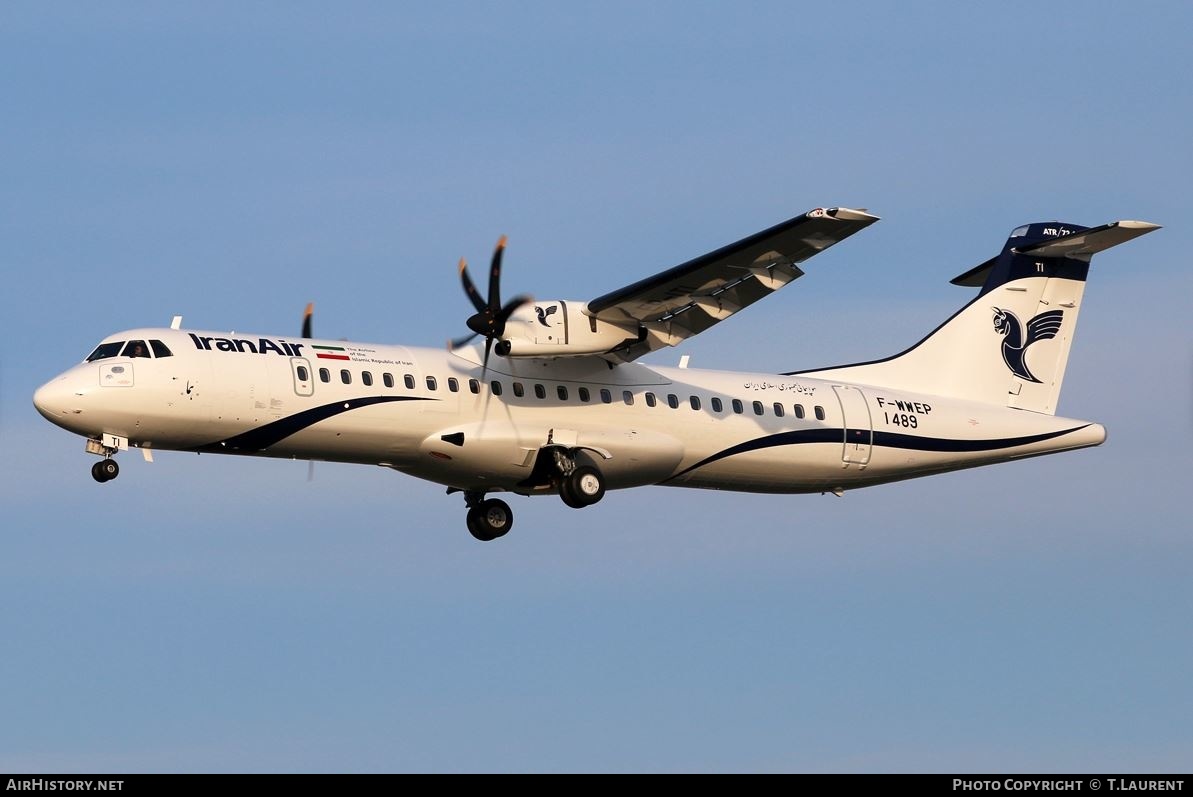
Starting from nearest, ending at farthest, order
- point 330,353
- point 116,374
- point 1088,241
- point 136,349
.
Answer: point 116,374 → point 136,349 → point 330,353 → point 1088,241

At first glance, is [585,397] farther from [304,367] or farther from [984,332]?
[984,332]

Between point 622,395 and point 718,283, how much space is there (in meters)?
2.56

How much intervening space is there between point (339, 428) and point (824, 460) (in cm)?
818

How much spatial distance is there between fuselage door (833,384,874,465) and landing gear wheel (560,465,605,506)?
4.66 metres

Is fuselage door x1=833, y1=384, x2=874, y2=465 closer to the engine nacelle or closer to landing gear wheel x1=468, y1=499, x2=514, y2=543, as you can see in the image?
the engine nacelle

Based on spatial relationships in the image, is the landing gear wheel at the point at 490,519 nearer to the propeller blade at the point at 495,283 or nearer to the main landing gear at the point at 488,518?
the main landing gear at the point at 488,518

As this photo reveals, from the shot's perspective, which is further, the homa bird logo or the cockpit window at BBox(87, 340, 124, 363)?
the homa bird logo

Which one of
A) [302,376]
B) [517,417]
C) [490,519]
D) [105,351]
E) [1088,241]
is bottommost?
[490,519]

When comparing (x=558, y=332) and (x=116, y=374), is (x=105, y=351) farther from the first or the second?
(x=558, y=332)

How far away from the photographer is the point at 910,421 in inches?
1134

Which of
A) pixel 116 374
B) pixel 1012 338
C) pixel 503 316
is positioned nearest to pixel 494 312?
pixel 503 316

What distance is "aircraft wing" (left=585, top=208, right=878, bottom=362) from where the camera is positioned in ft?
76.7

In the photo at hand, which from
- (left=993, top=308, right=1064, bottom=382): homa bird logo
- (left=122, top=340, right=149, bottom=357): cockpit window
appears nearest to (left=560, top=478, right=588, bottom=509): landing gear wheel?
(left=122, top=340, right=149, bottom=357): cockpit window

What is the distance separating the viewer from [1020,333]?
1205 inches
